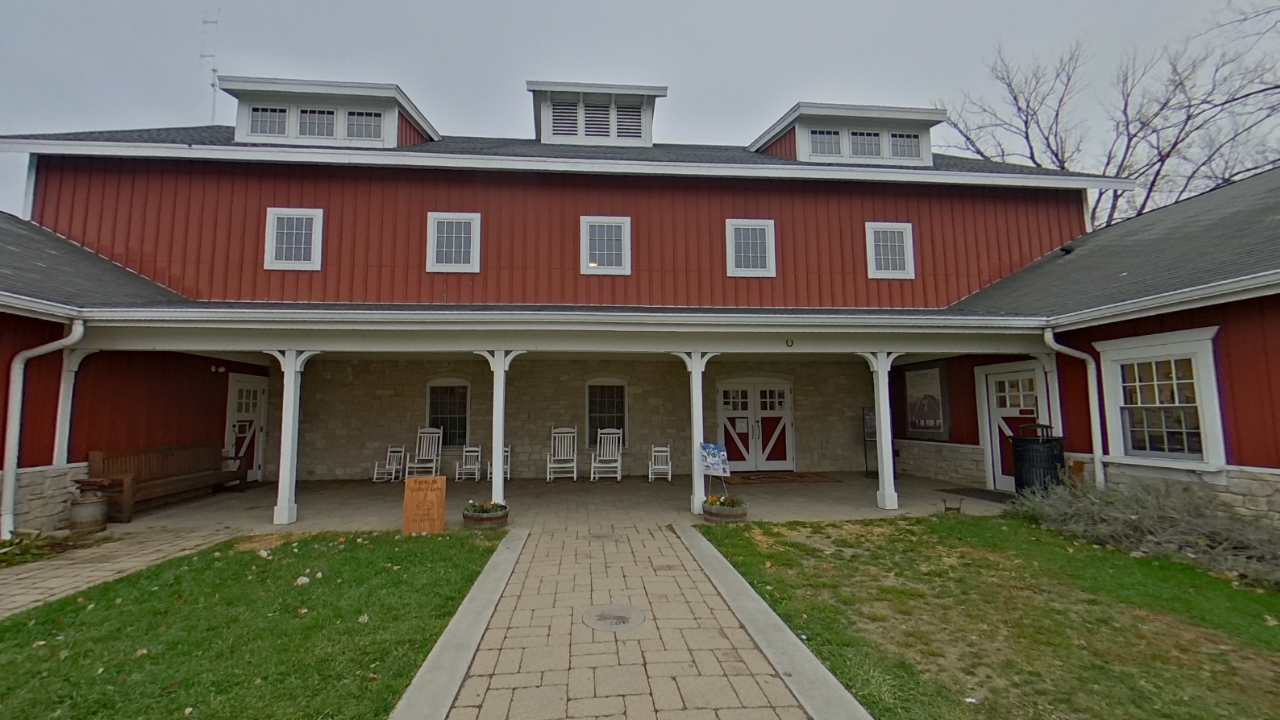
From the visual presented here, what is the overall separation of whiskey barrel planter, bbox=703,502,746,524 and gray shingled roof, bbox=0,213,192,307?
781 centimetres

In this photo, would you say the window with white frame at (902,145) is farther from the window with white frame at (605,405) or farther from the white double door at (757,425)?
the window with white frame at (605,405)

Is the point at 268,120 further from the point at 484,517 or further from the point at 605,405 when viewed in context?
the point at 484,517

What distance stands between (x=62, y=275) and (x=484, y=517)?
6775 millimetres

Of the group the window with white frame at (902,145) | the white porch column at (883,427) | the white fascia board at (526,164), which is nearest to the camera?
the white porch column at (883,427)

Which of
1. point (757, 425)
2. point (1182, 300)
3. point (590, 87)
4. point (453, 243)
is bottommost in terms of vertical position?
point (757, 425)

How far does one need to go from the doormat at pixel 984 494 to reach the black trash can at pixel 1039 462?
0.54 meters

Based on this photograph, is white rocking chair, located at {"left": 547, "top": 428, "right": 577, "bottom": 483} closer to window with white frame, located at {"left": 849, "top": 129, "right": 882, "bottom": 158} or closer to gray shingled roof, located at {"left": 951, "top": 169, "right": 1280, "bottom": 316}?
gray shingled roof, located at {"left": 951, "top": 169, "right": 1280, "bottom": 316}

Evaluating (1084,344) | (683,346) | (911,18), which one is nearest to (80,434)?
(683,346)

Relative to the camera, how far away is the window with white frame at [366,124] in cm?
1052

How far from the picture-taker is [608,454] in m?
10.9

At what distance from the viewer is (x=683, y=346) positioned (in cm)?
762

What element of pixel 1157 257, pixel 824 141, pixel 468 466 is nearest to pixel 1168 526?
pixel 1157 257

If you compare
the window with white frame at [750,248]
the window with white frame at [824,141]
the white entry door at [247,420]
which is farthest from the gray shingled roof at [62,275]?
the window with white frame at [824,141]

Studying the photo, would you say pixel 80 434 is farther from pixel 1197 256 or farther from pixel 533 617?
pixel 1197 256
